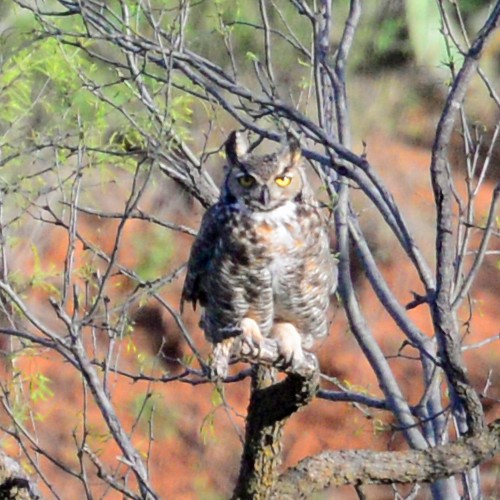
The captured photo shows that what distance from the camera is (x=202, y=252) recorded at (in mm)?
3250

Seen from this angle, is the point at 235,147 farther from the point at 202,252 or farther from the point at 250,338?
the point at 250,338

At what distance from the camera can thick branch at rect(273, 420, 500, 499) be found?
A: 2.47 m

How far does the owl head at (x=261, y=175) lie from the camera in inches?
117

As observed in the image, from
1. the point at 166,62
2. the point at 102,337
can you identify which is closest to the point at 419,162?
the point at 102,337

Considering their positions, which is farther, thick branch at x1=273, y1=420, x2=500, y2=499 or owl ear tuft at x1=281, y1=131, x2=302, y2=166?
owl ear tuft at x1=281, y1=131, x2=302, y2=166

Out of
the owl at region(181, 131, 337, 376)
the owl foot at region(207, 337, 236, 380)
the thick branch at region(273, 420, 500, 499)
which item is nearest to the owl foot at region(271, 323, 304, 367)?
the owl at region(181, 131, 337, 376)

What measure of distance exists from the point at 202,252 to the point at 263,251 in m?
0.25

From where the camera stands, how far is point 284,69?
8000 mm

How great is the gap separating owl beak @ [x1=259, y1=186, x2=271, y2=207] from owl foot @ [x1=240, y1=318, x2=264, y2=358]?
358 mm

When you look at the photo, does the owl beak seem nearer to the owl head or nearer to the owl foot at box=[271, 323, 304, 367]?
the owl head

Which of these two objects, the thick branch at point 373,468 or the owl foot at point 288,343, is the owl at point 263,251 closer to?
the owl foot at point 288,343

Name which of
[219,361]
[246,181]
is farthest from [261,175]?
[219,361]

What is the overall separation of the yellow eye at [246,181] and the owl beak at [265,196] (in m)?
0.04

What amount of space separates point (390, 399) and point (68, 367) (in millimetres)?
4577
